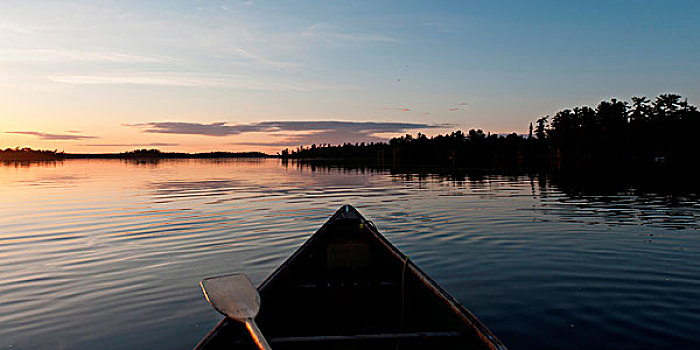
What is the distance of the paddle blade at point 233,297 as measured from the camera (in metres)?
4.66

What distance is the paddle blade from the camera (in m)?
4.66

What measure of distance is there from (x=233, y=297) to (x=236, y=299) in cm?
5

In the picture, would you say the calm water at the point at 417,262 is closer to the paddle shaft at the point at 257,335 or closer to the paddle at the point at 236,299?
the paddle at the point at 236,299

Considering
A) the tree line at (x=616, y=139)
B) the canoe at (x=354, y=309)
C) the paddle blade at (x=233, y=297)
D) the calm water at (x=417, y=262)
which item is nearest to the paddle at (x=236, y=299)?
the paddle blade at (x=233, y=297)

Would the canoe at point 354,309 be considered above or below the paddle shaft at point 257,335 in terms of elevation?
below

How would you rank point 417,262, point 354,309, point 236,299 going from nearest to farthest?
point 236,299 < point 354,309 < point 417,262

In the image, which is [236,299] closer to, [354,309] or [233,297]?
[233,297]

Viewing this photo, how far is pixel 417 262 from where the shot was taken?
38.4ft

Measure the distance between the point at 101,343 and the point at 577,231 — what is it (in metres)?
15.2

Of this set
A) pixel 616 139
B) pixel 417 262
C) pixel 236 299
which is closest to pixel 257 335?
pixel 236 299

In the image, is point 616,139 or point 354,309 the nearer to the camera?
point 354,309

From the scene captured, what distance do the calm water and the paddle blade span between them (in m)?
2.21

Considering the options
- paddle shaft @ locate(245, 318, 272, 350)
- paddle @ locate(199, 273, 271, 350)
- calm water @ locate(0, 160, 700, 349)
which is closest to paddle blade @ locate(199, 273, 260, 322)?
paddle @ locate(199, 273, 271, 350)

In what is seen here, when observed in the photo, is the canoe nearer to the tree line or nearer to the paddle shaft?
the paddle shaft
